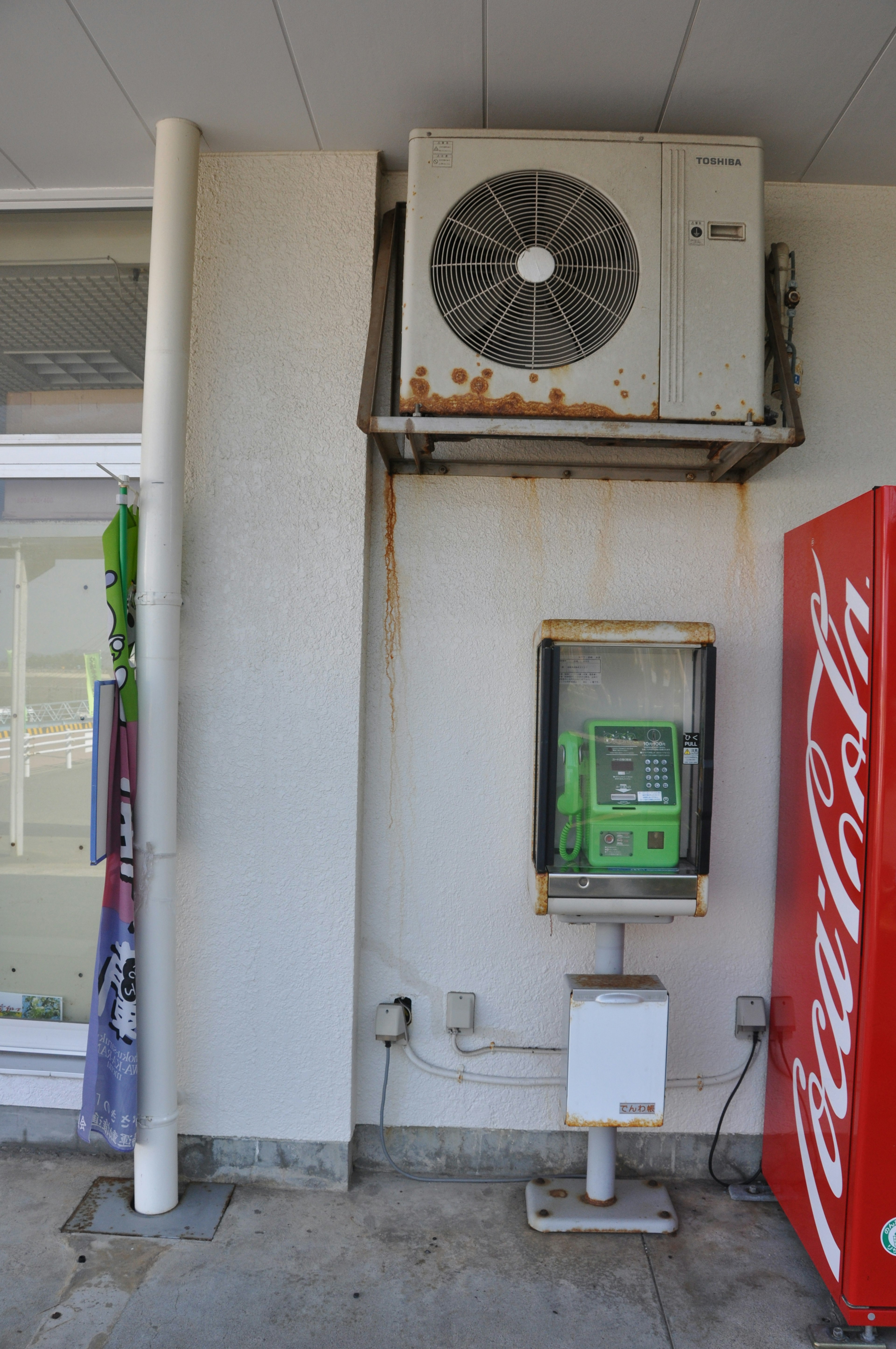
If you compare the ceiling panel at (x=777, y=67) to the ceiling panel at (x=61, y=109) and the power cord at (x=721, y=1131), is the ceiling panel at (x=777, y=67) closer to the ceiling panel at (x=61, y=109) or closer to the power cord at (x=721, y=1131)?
the ceiling panel at (x=61, y=109)

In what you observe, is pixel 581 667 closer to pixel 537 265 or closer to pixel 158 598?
pixel 537 265

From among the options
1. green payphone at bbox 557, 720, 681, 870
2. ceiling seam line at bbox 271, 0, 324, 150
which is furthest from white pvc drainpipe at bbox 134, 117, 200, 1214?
green payphone at bbox 557, 720, 681, 870

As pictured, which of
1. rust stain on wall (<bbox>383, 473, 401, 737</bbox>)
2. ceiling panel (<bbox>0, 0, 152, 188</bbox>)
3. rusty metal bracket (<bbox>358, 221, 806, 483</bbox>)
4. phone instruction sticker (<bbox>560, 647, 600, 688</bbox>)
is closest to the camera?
ceiling panel (<bbox>0, 0, 152, 188</bbox>)

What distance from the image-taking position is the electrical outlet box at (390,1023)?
2.42 metres

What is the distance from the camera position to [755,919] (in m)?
2.48

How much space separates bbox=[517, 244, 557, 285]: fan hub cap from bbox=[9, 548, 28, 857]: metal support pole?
1.82m

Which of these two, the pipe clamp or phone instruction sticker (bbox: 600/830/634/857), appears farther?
the pipe clamp

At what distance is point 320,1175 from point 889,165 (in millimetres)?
3453

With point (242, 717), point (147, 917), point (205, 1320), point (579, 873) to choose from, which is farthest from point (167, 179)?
point (205, 1320)

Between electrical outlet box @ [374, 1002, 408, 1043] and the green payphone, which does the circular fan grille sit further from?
electrical outlet box @ [374, 1002, 408, 1043]

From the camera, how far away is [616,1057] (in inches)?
85.5

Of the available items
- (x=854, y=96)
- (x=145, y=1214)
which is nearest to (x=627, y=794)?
(x=145, y=1214)

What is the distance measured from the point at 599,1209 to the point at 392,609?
184 cm

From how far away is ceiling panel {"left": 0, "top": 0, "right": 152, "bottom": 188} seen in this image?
1973mm
